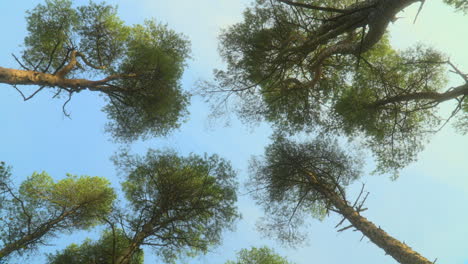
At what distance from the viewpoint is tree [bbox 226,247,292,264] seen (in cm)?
1182

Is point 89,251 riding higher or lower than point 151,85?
lower

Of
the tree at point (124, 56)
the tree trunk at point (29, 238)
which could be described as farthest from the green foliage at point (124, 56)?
the tree trunk at point (29, 238)

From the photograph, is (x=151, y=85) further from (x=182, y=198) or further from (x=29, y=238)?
(x=29, y=238)

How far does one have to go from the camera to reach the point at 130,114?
35.4ft

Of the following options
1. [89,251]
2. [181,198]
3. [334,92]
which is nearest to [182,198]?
[181,198]

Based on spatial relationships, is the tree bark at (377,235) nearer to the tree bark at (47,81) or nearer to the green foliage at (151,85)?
the green foliage at (151,85)

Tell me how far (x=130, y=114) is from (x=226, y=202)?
521 cm

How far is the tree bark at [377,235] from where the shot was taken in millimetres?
6484

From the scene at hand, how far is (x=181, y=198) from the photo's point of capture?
909 cm

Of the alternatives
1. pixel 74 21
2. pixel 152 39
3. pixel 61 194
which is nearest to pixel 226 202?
pixel 61 194

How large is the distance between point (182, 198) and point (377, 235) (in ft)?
19.7

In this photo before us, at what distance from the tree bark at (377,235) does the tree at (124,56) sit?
22.0 ft

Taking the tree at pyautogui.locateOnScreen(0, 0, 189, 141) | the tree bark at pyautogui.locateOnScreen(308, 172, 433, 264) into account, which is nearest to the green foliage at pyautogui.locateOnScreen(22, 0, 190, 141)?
the tree at pyautogui.locateOnScreen(0, 0, 189, 141)

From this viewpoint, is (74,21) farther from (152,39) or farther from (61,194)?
(61,194)
